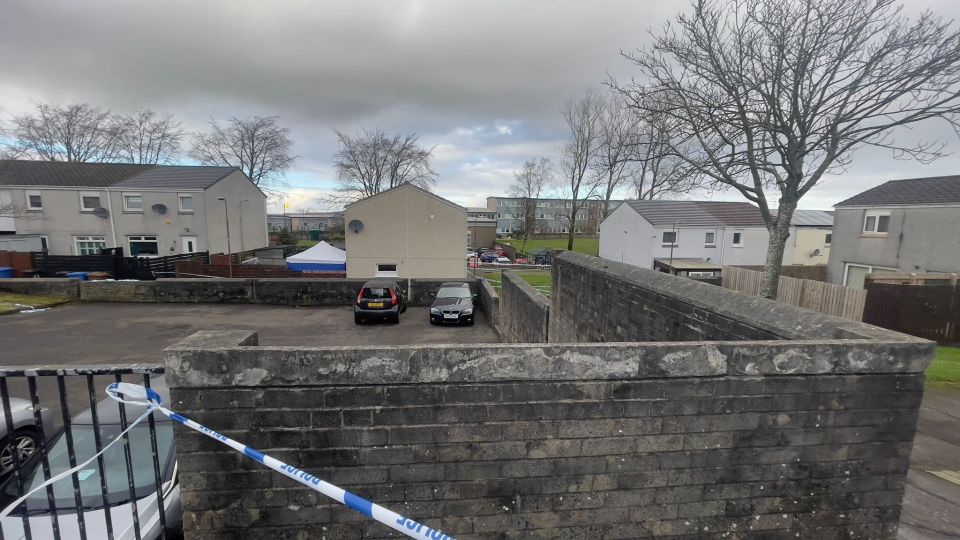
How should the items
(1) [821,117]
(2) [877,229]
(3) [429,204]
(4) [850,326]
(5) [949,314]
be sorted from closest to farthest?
(4) [850,326] → (1) [821,117] → (5) [949,314] → (2) [877,229] → (3) [429,204]

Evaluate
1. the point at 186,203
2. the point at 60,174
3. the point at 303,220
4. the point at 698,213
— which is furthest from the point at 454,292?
the point at 303,220

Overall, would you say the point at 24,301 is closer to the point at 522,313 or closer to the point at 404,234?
the point at 404,234

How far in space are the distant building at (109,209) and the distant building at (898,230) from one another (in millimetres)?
37906

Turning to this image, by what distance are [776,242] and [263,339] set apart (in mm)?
15780

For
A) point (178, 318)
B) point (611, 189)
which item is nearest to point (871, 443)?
point (178, 318)

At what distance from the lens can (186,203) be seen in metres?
25.7

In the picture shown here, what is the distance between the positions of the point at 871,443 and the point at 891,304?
12.7 metres

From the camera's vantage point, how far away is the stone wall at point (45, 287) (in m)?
15.4

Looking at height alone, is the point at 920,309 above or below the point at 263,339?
above

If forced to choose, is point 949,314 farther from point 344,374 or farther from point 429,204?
point 429,204

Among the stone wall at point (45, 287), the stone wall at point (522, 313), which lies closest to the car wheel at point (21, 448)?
the stone wall at point (522, 313)

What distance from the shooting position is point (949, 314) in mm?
10656

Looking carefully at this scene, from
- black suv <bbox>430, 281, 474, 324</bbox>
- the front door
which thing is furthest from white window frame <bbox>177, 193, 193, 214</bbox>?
black suv <bbox>430, 281, 474, 324</bbox>

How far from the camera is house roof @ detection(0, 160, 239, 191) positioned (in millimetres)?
25230
